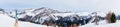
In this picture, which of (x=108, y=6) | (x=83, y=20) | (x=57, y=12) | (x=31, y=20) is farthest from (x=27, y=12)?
(x=108, y=6)

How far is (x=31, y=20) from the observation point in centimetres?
233

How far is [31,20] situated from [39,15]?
0.08 meters

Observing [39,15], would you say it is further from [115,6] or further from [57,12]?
[115,6]

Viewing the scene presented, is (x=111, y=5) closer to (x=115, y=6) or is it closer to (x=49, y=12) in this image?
(x=115, y=6)

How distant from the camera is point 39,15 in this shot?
2.34 meters

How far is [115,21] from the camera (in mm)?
2387

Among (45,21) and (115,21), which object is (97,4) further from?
(45,21)

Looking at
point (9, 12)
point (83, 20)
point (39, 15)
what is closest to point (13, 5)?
point (9, 12)

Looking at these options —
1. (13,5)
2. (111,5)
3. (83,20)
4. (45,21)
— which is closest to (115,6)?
(111,5)

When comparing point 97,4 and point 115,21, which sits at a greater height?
point 97,4

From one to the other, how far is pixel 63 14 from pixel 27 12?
0.98ft

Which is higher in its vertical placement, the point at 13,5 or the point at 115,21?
the point at 13,5

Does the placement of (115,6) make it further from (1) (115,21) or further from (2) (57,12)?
(2) (57,12)

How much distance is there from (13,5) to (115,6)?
0.85m
